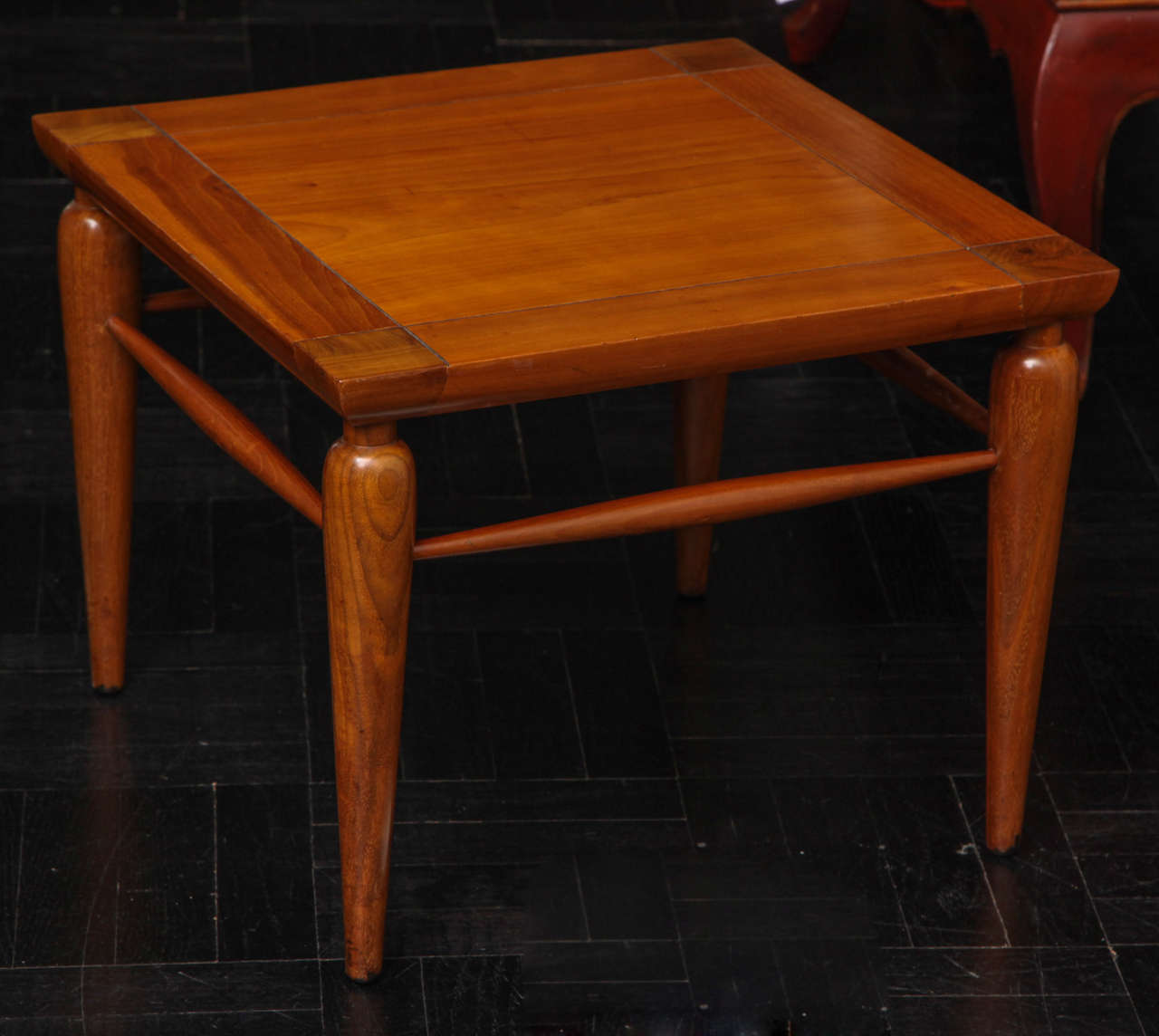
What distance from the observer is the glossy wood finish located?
6.35 ft

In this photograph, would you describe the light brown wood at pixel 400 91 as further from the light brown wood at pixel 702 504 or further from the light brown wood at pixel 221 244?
A: the light brown wood at pixel 702 504

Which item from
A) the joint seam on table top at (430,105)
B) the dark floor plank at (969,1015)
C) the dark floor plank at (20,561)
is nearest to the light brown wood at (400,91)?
the joint seam on table top at (430,105)

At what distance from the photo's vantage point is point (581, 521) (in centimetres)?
130

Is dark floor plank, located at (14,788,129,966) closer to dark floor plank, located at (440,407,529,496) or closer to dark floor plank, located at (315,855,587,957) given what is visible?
dark floor plank, located at (315,855,587,957)

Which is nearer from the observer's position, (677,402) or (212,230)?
(212,230)

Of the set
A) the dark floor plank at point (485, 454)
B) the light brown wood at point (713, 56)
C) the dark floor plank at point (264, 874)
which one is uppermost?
Result: the light brown wood at point (713, 56)

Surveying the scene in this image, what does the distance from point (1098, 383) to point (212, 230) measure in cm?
120

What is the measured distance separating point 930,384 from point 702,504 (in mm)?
243

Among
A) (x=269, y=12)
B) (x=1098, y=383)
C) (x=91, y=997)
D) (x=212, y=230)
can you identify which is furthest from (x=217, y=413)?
(x=269, y=12)

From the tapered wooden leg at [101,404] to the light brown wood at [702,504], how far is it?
336mm

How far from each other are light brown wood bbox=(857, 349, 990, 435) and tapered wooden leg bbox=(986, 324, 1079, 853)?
0.04m

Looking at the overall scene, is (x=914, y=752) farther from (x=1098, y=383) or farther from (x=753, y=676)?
(x=1098, y=383)

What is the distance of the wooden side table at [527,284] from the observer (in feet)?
4.01

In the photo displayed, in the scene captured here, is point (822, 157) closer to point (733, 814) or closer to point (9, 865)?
point (733, 814)
